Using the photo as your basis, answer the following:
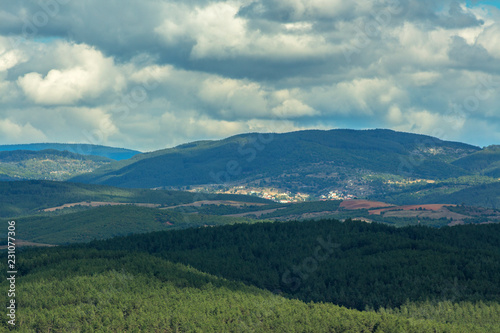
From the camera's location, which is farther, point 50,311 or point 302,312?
point 302,312

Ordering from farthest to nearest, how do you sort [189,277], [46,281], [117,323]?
[189,277] < [46,281] < [117,323]

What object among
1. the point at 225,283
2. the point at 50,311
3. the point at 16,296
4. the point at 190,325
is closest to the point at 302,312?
the point at 190,325

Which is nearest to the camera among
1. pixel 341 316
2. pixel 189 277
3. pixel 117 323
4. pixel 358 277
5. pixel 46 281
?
pixel 117 323

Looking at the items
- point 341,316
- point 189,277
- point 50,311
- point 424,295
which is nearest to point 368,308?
point 424,295

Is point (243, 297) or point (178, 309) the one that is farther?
point (243, 297)

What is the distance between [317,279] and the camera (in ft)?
647

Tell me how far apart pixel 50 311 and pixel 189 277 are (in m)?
48.2

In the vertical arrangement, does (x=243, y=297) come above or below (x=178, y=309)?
below

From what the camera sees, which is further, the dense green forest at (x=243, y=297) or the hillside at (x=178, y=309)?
the dense green forest at (x=243, y=297)

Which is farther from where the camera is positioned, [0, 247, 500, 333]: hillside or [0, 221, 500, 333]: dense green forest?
[0, 221, 500, 333]: dense green forest

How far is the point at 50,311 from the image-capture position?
424 ft

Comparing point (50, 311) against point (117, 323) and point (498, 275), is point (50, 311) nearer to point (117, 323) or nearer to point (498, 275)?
point (117, 323)

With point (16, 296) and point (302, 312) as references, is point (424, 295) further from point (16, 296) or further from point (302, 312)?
point (16, 296)

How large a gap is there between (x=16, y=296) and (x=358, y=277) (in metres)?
97.6
